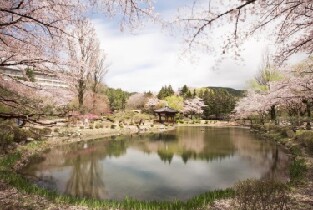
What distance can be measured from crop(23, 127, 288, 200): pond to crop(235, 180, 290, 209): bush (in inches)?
126

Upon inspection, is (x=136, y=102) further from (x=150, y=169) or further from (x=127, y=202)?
(x=127, y=202)

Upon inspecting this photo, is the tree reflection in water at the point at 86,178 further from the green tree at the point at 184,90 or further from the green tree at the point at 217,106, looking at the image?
the green tree at the point at 184,90

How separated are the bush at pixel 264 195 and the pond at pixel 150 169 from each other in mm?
3204

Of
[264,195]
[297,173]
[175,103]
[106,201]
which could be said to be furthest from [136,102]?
[264,195]

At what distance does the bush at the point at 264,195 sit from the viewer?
16.4 ft

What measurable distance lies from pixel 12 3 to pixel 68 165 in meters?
8.70

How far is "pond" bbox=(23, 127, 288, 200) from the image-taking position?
899cm

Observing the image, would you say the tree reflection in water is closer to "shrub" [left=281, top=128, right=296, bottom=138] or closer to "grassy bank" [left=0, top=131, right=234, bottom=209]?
"grassy bank" [left=0, top=131, right=234, bottom=209]

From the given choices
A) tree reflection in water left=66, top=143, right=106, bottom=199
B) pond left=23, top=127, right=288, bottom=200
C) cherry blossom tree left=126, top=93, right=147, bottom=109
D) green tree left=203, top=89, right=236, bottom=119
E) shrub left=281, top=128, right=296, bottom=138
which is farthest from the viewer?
cherry blossom tree left=126, top=93, right=147, bottom=109

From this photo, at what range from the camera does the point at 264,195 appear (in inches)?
200

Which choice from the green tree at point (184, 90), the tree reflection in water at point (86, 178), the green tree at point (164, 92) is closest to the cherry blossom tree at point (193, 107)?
the green tree at point (164, 92)

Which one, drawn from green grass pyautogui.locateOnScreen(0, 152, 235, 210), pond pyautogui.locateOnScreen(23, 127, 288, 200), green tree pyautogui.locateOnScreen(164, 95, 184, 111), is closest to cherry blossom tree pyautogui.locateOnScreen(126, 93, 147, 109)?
green tree pyautogui.locateOnScreen(164, 95, 184, 111)

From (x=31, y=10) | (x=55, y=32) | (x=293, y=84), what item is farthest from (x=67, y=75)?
(x=293, y=84)

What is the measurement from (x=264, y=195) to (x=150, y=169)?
7.43m
